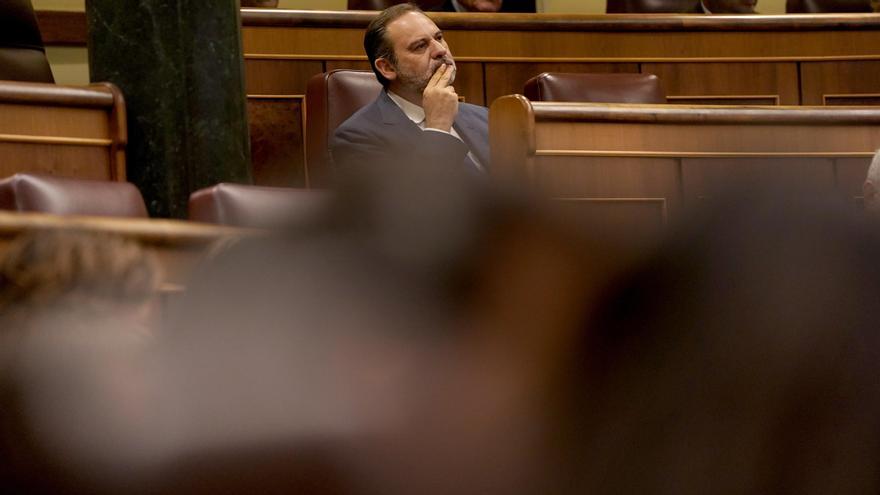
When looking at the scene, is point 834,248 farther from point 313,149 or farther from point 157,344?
point 313,149

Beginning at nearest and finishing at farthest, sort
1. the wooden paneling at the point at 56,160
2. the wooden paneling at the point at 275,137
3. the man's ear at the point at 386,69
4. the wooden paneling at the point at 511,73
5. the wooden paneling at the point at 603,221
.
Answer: the wooden paneling at the point at 603,221
the wooden paneling at the point at 56,160
the man's ear at the point at 386,69
the wooden paneling at the point at 275,137
the wooden paneling at the point at 511,73

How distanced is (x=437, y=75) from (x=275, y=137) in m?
0.35

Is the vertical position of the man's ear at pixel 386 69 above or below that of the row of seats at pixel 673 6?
below

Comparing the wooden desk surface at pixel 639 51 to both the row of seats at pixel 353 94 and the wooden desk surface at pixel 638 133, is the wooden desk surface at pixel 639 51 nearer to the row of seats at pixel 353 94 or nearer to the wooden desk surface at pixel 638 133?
the row of seats at pixel 353 94

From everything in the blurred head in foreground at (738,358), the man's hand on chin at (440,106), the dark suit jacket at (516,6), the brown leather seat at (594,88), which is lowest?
the blurred head in foreground at (738,358)

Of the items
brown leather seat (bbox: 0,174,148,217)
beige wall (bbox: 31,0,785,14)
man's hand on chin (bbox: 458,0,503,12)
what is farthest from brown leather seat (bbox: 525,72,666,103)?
beige wall (bbox: 31,0,785,14)

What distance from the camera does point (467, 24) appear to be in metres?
1.43

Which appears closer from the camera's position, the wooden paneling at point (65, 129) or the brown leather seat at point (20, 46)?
the wooden paneling at point (65, 129)

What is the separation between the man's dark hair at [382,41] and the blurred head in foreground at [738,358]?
2.79 feet

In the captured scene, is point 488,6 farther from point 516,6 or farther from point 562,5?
point 562,5

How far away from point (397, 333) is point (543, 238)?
34mm

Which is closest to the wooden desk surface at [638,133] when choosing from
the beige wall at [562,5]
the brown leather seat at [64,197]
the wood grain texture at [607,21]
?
the brown leather seat at [64,197]

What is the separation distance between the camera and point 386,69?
1.07m

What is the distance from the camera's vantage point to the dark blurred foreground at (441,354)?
202mm
